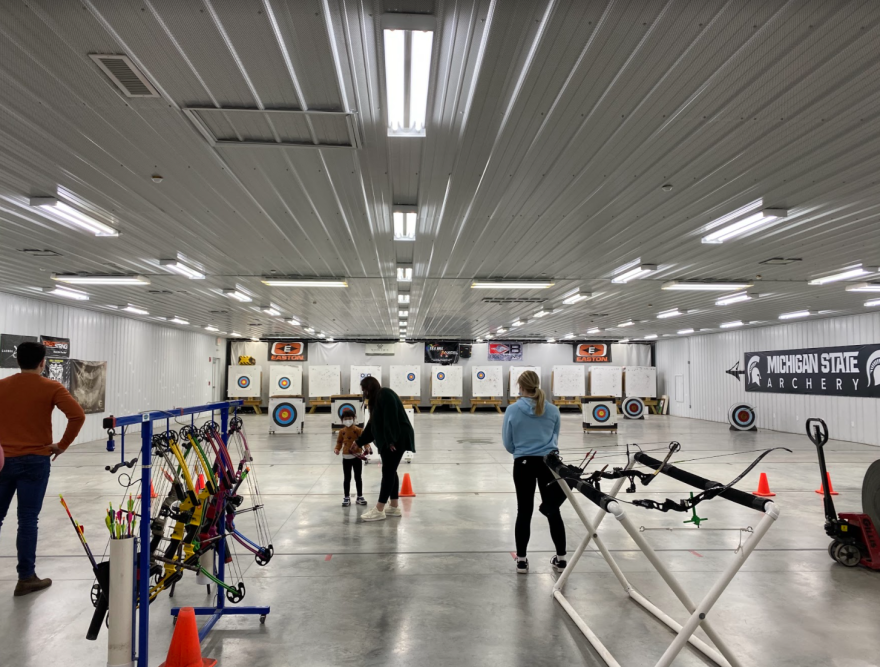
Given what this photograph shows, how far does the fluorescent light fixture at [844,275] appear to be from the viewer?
7.99 metres

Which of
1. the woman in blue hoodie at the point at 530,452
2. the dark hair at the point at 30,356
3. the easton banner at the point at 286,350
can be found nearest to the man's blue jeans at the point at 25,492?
the dark hair at the point at 30,356

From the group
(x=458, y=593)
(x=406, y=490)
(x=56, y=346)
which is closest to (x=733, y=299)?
(x=406, y=490)

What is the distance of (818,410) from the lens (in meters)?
14.4

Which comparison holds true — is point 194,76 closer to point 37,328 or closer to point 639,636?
point 639,636

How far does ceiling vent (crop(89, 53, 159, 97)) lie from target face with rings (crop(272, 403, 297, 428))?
1263 centimetres

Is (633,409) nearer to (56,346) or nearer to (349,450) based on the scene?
(349,450)

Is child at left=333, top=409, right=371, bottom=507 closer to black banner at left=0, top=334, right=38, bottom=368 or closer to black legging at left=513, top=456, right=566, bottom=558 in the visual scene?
black legging at left=513, top=456, right=566, bottom=558

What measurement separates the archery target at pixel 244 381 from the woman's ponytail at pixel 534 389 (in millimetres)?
20846

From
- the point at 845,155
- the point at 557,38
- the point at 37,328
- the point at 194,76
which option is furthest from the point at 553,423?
the point at 37,328

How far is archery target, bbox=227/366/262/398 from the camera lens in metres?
23.0

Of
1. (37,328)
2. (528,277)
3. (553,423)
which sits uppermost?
(528,277)

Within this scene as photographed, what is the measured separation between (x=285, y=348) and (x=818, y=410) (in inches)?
786

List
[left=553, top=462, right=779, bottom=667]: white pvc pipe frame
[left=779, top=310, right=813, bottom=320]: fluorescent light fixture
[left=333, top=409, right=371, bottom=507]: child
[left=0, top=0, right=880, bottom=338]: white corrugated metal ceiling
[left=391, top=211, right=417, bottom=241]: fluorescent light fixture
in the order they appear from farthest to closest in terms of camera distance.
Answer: [left=779, top=310, right=813, bottom=320]: fluorescent light fixture
[left=333, top=409, right=371, bottom=507]: child
[left=391, top=211, right=417, bottom=241]: fluorescent light fixture
[left=0, top=0, right=880, bottom=338]: white corrugated metal ceiling
[left=553, top=462, right=779, bottom=667]: white pvc pipe frame

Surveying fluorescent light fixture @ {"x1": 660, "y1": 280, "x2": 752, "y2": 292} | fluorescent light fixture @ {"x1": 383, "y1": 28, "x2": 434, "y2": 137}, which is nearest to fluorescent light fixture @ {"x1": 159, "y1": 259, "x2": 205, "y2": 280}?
fluorescent light fixture @ {"x1": 383, "y1": 28, "x2": 434, "y2": 137}
